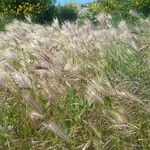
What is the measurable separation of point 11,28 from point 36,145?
2.48 meters

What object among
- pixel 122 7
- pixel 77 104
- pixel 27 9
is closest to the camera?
pixel 77 104

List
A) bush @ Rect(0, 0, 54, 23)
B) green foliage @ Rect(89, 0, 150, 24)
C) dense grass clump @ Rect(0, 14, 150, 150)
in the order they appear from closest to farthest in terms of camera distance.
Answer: dense grass clump @ Rect(0, 14, 150, 150), green foliage @ Rect(89, 0, 150, 24), bush @ Rect(0, 0, 54, 23)

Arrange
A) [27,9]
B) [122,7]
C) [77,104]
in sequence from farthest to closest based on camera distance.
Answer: [27,9]
[122,7]
[77,104]

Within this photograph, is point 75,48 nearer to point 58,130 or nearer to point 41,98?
point 41,98

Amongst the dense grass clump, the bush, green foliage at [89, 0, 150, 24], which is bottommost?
green foliage at [89, 0, 150, 24]

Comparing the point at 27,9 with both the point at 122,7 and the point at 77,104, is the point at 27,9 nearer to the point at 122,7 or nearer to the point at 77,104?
the point at 122,7

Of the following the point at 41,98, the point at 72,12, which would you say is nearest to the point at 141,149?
the point at 41,98

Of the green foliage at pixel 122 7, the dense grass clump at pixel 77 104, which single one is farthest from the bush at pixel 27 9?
the dense grass clump at pixel 77 104

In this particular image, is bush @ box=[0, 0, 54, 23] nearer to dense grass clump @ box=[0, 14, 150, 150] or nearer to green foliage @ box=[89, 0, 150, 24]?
green foliage @ box=[89, 0, 150, 24]

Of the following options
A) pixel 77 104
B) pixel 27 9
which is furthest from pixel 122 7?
pixel 77 104

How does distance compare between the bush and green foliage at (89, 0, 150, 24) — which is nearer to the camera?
green foliage at (89, 0, 150, 24)

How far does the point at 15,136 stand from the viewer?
130 inches

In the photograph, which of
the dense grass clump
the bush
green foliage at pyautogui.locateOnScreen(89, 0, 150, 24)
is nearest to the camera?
the dense grass clump

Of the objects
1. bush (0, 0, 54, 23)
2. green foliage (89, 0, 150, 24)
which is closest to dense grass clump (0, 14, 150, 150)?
green foliage (89, 0, 150, 24)
